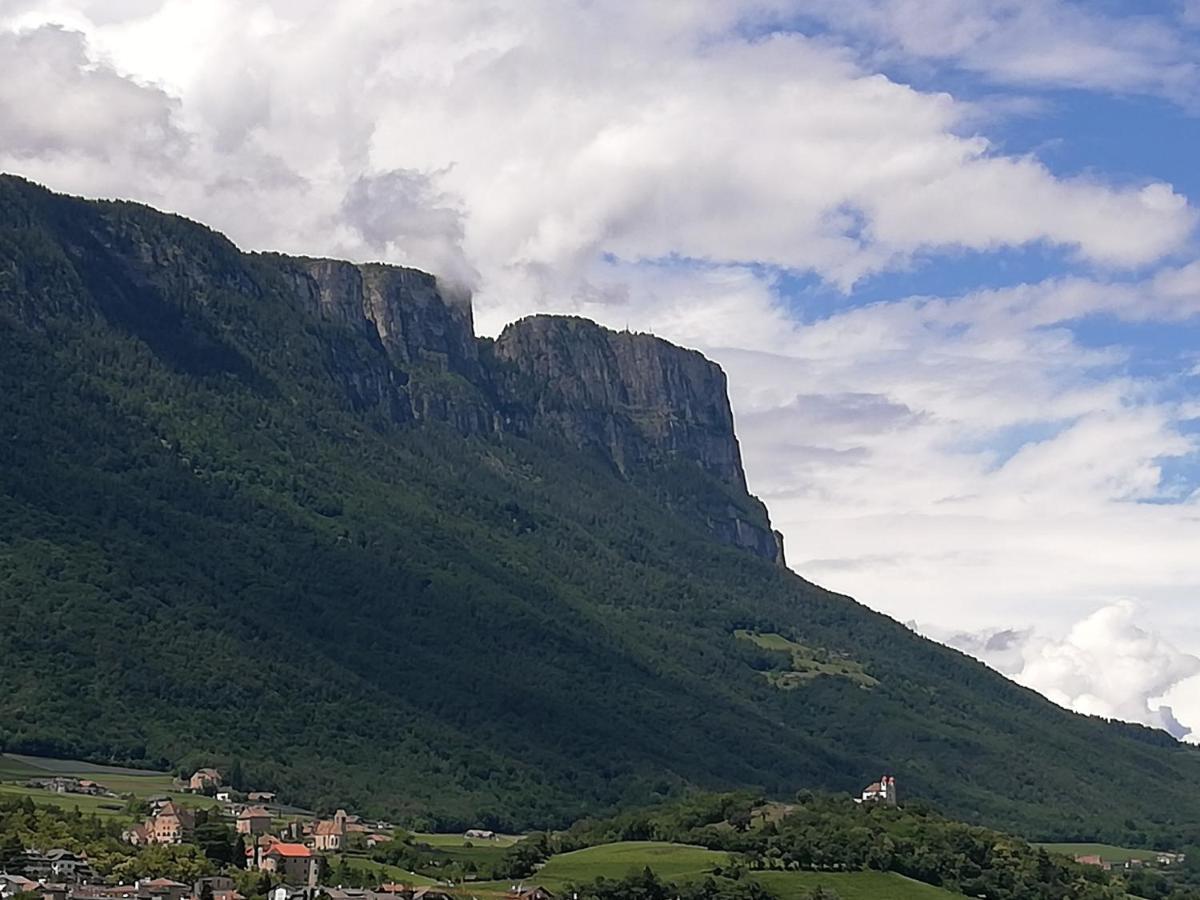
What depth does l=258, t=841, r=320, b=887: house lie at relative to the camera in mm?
167625

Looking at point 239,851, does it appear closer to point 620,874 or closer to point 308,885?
point 308,885

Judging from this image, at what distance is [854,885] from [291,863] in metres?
42.9

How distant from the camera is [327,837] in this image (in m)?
194

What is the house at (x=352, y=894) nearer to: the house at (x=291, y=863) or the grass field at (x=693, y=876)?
the house at (x=291, y=863)

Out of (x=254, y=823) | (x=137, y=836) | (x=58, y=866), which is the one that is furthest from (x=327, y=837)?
(x=58, y=866)

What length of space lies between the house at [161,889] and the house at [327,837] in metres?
39.2

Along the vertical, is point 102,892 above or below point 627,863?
below

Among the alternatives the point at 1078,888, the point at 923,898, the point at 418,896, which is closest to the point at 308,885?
the point at 418,896

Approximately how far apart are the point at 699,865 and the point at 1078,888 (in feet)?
109

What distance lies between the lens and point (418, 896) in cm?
15925

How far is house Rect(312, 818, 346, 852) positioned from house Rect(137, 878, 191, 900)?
128 feet

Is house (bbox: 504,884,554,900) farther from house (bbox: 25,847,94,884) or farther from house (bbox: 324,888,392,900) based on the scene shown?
house (bbox: 25,847,94,884)

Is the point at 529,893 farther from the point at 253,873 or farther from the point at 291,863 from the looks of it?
the point at 253,873

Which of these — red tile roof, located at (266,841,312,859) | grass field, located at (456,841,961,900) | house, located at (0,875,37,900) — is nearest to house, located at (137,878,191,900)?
house, located at (0,875,37,900)
